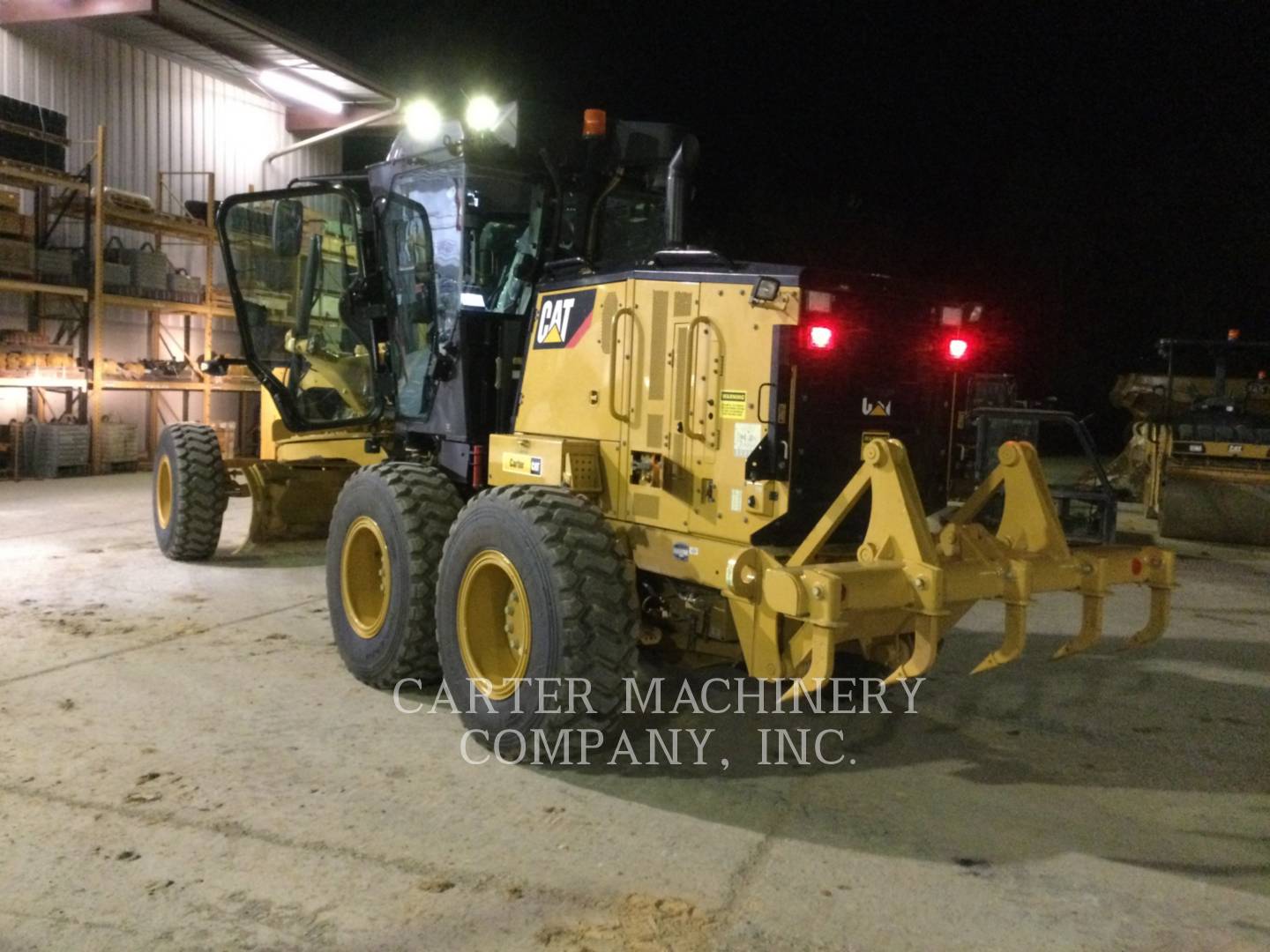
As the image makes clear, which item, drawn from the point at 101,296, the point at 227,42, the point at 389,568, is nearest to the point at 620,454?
the point at 389,568

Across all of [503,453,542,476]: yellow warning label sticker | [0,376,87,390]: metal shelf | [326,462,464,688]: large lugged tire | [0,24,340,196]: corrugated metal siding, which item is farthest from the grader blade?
[0,24,340,196]: corrugated metal siding

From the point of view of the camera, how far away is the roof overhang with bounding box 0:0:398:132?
15.6 m

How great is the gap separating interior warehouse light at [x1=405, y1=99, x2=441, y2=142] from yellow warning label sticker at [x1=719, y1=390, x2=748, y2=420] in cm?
245

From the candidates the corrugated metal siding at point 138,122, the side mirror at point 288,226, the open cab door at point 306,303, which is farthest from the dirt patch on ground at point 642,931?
the corrugated metal siding at point 138,122

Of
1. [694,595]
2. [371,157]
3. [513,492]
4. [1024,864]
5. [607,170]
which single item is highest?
[371,157]

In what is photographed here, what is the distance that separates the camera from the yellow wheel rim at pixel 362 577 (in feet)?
19.4

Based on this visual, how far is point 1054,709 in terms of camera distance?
589cm

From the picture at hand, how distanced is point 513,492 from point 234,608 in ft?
12.4

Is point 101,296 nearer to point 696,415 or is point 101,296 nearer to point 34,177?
point 34,177

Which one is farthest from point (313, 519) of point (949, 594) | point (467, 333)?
point (949, 594)

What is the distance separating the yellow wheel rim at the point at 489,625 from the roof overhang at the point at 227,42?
1412 centimetres

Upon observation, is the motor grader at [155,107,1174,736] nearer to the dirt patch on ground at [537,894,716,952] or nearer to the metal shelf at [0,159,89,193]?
the dirt patch on ground at [537,894,716,952]

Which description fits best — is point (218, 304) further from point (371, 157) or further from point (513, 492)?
point (513, 492)

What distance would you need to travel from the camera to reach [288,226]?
6.79 m
